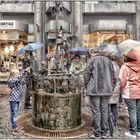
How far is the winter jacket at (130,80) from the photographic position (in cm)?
678

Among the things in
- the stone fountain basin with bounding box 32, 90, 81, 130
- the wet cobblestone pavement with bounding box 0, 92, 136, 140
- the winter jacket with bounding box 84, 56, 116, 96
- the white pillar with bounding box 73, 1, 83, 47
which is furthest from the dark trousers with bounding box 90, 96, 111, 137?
the white pillar with bounding box 73, 1, 83, 47

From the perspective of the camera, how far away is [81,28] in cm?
2077

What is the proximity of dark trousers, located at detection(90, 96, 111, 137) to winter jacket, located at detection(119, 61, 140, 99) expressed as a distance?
523 mm

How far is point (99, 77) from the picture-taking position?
653cm

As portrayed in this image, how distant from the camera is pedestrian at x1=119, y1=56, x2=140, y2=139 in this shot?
6.77 metres

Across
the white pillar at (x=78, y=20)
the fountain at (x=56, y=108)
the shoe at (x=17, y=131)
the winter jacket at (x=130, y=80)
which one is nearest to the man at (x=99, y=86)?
the winter jacket at (x=130, y=80)

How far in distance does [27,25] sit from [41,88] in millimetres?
14235

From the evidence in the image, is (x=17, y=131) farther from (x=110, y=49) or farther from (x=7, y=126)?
(x=110, y=49)

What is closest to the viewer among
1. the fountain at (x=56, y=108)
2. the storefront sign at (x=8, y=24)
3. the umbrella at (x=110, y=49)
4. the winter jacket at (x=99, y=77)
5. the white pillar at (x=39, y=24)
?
the winter jacket at (x=99, y=77)

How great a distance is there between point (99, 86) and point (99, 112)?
584 mm

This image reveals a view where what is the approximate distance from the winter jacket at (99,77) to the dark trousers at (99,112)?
6.2 inches

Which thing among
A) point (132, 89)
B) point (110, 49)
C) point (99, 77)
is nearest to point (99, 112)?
point (99, 77)

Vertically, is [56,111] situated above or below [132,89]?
below

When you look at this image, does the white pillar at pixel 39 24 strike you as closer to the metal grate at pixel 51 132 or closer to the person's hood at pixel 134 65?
the metal grate at pixel 51 132
